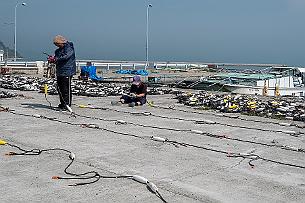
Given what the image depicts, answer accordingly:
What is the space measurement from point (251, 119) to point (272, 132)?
228 centimetres

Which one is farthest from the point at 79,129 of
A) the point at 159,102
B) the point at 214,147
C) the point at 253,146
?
the point at 159,102

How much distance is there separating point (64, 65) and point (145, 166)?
25.4 ft

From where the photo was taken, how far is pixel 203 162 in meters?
6.97

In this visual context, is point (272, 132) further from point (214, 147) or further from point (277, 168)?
point (277, 168)

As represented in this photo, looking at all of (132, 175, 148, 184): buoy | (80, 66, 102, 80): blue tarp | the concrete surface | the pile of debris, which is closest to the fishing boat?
(80, 66, 102, 80): blue tarp

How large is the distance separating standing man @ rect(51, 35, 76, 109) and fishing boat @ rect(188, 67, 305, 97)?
14.2 meters

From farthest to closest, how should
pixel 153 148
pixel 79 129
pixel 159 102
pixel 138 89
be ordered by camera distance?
pixel 159 102, pixel 138 89, pixel 79 129, pixel 153 148

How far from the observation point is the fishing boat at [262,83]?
27219mm

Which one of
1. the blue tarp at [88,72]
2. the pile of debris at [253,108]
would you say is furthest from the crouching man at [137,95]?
the blue tarp at [88,72]

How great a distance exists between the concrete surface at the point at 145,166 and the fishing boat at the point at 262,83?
647 inches

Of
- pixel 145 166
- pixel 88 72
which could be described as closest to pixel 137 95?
pixel 145 166

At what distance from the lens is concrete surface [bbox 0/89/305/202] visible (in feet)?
17.4

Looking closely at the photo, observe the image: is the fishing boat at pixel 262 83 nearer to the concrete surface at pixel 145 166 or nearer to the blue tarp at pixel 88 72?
the blue tarp at pixel 88 72

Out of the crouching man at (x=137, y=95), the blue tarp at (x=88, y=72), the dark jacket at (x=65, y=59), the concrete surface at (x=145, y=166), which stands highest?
the dark jacket at (x=65, y=59)
